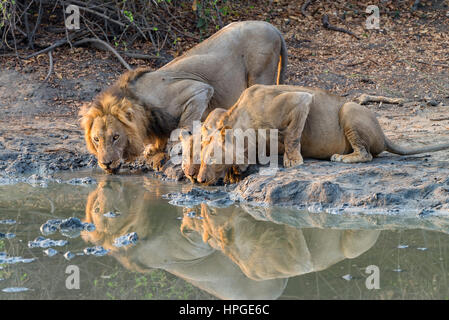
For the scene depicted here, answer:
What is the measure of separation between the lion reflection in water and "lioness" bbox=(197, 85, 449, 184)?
847mm

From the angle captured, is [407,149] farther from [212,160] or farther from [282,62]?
[282,62]

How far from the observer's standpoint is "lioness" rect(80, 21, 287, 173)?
739 cm

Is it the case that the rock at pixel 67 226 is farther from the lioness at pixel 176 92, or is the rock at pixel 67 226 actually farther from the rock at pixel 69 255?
the lioness at pixel 176 92

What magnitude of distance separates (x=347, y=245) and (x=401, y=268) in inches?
25.1

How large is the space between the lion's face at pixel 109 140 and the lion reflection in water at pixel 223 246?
1201mm

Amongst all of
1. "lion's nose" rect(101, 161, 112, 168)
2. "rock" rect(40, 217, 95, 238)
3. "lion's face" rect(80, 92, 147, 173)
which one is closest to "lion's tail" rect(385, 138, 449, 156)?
"lion's face" rect(80, 92, 147, 173)

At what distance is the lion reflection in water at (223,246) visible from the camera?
4090 millimetres

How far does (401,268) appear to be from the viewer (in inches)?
Answer: 163

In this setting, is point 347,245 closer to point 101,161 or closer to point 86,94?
point 101,161

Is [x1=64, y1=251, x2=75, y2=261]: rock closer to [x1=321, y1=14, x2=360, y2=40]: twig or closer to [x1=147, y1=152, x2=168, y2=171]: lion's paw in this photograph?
[x1=147, y1=152, x2=168, y2=171]: lion's paw

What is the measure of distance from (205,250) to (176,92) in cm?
349

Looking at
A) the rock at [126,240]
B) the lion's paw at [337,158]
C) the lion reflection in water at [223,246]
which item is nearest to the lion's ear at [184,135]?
the lion reflection in water at [223,246]

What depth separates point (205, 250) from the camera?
15.5ft

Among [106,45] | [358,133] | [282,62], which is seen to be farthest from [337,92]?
[358,133]
